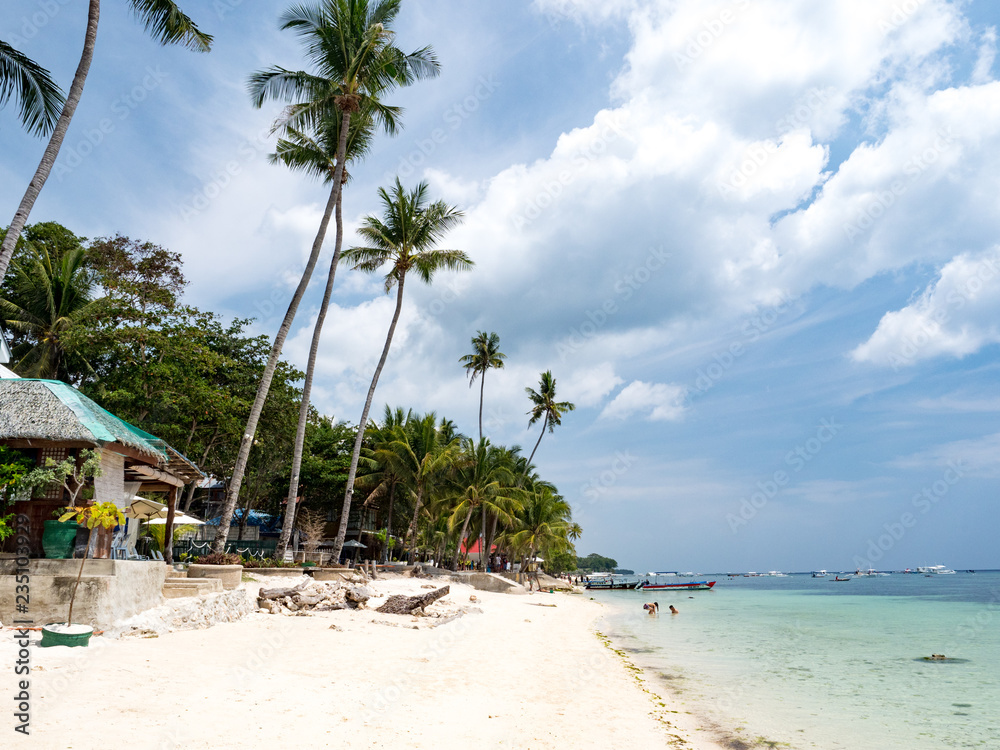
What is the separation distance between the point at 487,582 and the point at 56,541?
28891 mm

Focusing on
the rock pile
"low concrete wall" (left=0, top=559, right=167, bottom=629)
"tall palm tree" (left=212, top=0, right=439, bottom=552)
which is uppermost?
"tall palm tree" (left=212, top=0, right=439, bottom=552)

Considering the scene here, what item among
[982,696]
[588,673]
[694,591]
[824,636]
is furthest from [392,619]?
[694,591]

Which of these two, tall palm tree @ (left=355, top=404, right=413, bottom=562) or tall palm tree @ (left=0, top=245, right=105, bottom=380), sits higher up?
tall palm tree @ (left=0, top=245, right=105, bottom=380)

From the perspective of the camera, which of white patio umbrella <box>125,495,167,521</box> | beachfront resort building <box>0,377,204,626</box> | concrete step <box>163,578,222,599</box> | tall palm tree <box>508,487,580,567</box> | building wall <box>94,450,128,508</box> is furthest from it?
tall palm tree <box>508,487,580,567</box>

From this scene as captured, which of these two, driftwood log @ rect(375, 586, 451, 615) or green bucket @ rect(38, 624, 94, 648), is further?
driftwood log @ rect(375, 586, 451, 615)

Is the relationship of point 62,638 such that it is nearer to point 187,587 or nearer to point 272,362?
point 187,587

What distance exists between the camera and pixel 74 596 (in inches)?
342

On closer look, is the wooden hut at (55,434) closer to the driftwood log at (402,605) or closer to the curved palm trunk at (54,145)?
the curved palm trunk at (54,145)

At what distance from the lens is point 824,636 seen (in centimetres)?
2238

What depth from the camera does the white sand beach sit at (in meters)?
5.55

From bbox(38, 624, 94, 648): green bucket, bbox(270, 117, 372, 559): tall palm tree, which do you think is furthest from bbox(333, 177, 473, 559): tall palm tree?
bbox(38, 624, 94, 648): green bucket

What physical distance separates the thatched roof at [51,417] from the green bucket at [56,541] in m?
1.30

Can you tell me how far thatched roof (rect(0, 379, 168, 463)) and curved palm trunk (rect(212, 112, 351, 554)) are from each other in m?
5.03

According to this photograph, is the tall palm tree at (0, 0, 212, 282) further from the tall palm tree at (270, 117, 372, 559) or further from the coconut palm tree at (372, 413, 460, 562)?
the coconut palm tree at (372, 413, 460, 562)
